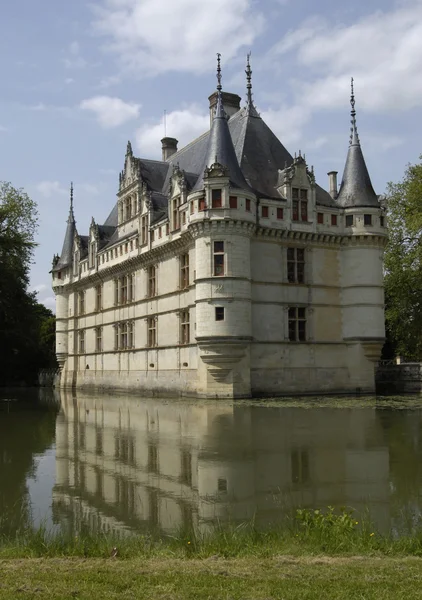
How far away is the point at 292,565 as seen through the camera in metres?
5.45

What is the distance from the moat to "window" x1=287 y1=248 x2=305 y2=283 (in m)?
11.0

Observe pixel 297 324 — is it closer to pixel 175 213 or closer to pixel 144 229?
pixel 175 213

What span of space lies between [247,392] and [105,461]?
15971mm

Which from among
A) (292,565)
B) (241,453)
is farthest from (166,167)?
(292,565)

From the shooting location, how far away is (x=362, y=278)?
30.9 metres

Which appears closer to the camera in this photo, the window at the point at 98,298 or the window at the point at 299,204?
the window at the point at 299,204

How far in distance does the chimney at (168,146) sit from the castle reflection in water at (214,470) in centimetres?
2820

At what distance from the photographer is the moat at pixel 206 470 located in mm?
8109

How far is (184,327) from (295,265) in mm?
6015

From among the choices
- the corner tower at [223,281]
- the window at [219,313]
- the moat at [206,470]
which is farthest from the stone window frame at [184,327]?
the moat at [206,470]

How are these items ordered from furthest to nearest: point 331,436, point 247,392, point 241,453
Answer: point 247,392
point 331,436
point 241,453

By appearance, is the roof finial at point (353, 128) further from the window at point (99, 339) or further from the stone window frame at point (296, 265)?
the window at point (99, 339)

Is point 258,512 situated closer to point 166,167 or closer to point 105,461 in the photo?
point 105,461

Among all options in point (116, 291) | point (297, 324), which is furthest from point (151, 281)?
point (297, 324)
